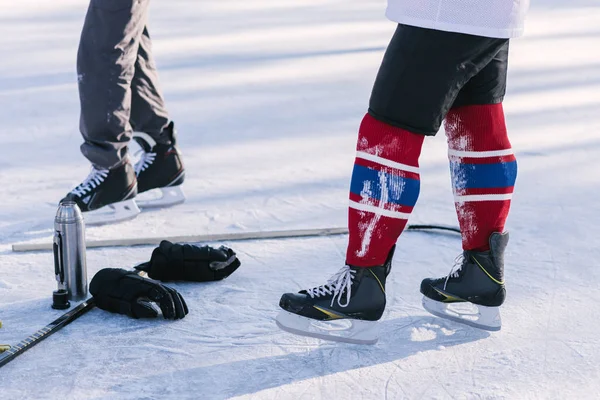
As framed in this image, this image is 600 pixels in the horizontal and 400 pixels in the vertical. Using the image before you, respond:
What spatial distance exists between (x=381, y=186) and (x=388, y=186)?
0.06 feet

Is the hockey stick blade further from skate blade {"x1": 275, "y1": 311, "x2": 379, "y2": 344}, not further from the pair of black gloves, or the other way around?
skate blade {"x1": 275, "y1": 311, "x2": 379, "y2": 344}

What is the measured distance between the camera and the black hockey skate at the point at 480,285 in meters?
2.54

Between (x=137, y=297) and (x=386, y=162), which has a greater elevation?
(x=386, y=162)

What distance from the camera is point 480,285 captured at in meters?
2.55

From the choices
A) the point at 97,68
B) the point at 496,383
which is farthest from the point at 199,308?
the point at 97,68

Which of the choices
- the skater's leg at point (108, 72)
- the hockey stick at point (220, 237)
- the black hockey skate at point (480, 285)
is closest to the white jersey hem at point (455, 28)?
the black hockey skate at point (480, 285)

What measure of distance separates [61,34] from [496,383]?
649 cm

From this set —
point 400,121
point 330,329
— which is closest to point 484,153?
point 400,121

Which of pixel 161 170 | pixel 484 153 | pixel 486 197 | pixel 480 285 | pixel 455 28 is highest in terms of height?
pixel 455 28

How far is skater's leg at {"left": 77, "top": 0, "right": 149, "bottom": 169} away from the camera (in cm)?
329

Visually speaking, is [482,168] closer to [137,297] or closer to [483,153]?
[483,153]

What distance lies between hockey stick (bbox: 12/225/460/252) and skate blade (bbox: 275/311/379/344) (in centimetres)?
81

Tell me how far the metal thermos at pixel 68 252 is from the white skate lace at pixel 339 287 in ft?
2.27

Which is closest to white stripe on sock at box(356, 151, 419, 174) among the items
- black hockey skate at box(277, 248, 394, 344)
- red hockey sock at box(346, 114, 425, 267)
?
red hockey sock at box(346, 114, 425, 267)
